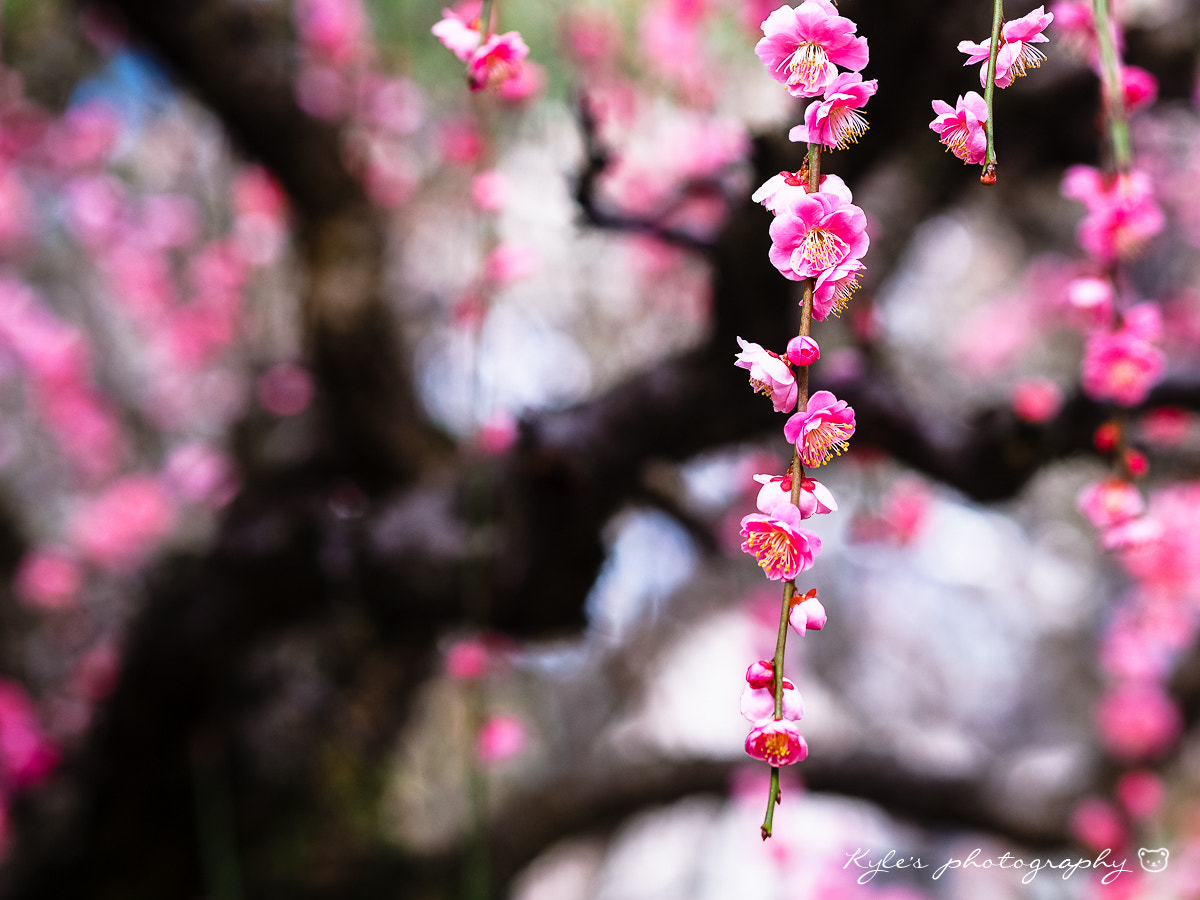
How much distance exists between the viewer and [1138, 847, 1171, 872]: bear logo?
176 centimetres

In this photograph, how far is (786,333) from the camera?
100 centimetres

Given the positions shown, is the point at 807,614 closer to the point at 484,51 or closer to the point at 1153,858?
the point at 484,51

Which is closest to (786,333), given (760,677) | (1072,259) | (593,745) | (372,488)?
(760,677)

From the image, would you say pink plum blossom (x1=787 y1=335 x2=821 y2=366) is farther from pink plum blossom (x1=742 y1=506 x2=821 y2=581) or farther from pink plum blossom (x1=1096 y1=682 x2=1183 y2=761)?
pink plum blossom (x1=1096 y1=682 x2=1183 y2=761)

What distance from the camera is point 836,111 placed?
1.45 feet

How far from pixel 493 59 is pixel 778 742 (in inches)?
17.6

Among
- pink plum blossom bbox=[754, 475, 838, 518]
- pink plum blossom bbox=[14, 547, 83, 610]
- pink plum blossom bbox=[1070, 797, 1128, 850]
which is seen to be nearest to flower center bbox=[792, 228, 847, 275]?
pink plum blossom bbox=[754, 475, 838, 518]

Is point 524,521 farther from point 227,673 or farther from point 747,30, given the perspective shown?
point 747,30

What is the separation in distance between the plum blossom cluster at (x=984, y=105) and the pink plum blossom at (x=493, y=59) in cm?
26

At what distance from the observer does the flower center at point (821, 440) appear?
1.48 feet

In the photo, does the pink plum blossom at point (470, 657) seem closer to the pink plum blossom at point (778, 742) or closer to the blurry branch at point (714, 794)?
the blurry branch at point (714, 794)

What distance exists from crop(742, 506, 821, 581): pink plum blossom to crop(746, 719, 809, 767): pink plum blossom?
7cm

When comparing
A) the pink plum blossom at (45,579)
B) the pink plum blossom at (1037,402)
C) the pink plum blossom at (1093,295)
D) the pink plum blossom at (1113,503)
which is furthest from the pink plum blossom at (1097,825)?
the pink plum blossom at (45,579)

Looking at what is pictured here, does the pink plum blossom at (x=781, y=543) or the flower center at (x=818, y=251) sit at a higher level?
the flower center at (x=818, y=251)
